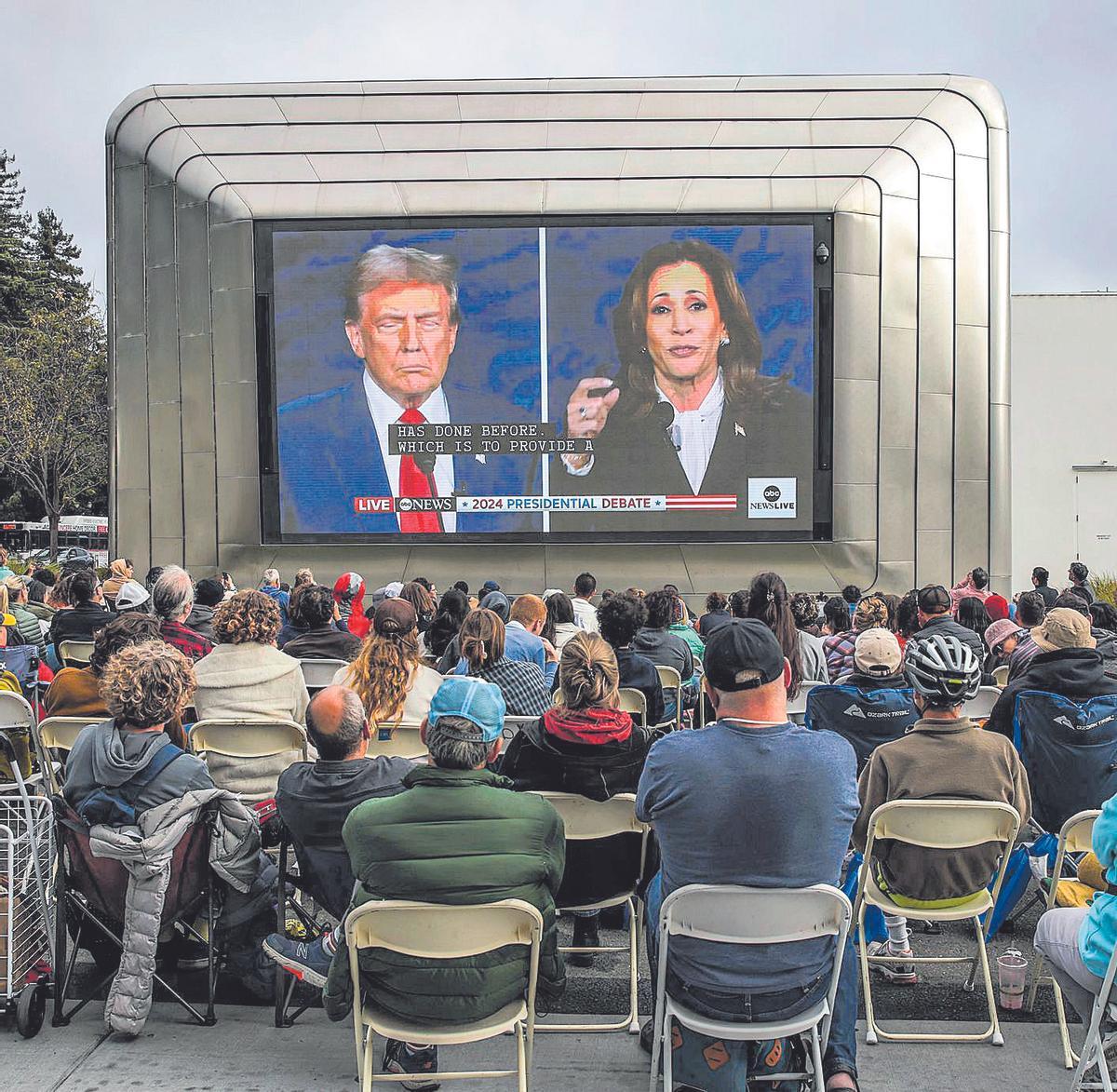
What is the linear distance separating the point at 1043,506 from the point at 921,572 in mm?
4942

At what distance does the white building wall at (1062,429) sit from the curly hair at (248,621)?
49.5 feet

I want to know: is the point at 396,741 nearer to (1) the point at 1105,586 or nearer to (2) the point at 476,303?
(2) the point at 476,303

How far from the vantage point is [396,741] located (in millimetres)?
4562

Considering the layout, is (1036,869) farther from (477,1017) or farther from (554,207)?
(554,207)

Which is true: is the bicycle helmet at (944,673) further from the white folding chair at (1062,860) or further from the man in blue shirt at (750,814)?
the man in blue shirt at (750,814)

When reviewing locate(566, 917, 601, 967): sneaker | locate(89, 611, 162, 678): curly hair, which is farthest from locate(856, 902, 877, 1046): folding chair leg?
locate(89, 611, 162, 678): curly hair

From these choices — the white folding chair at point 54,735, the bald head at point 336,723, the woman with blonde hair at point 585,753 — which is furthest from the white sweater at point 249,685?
the woman with blonde hair at point 585,753

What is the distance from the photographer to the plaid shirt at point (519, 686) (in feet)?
17.9

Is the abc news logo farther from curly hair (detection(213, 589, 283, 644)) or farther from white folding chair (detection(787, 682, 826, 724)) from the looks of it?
curly hair (detection(213, 589, 283, 644))

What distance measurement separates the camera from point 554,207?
44.6ft

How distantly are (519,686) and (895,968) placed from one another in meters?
2.19

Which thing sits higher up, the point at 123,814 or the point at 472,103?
the point at 472,103

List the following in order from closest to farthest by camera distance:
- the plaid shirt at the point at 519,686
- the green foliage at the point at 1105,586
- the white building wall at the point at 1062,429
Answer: the plaid shirt at the point at 519,686 < the green foliage at the point at 1105,586 < the white building wall at the point at 1062,429

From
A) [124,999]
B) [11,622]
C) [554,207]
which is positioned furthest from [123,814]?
[554,207]
